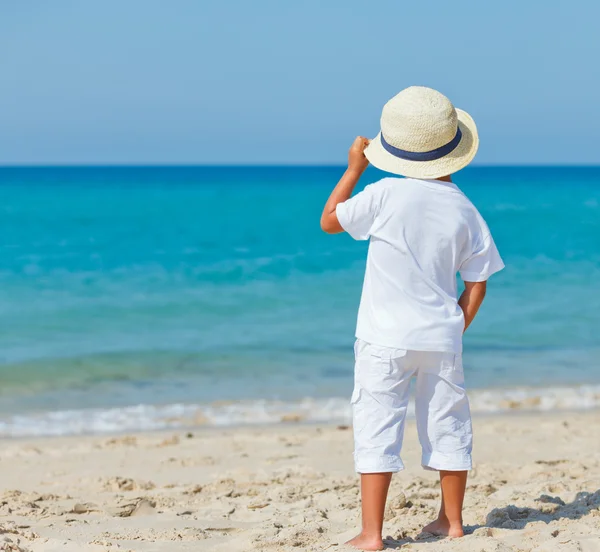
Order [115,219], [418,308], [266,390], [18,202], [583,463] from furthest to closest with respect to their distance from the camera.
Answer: [18,202], [115,219], [266,390], [583,463], [418,308]

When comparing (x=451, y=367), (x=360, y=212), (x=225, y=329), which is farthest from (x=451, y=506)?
(x=225, y=329)

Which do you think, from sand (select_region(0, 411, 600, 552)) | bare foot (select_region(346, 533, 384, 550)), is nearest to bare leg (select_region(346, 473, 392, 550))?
bare foot (select_region(346, 533, 384, 550))

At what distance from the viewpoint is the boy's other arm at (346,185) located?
121 inches

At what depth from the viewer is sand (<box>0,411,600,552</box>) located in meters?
3.44

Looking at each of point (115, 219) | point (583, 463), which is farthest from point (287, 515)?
point (115, 219)

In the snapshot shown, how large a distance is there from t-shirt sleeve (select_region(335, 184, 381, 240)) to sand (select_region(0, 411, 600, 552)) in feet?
3.85

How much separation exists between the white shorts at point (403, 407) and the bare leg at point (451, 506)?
8 cm

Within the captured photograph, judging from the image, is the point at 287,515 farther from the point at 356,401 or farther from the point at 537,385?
the point at 537,385

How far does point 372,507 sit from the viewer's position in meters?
3.12

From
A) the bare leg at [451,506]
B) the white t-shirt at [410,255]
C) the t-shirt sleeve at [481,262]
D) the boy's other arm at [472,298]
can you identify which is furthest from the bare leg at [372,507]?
the t-shirt sleeve at [481,262]

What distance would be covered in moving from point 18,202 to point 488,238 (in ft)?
123

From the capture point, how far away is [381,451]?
306 centimetres

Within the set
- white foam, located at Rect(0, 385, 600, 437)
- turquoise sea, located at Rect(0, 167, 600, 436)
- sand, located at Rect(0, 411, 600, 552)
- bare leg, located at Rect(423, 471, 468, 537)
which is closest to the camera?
bare leg, located at Rect(423, 471, 468, 537)

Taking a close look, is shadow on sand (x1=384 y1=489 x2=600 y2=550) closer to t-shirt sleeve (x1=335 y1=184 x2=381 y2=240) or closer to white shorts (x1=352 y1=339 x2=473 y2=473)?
white shorts (x1=352 y1=339 x2=473 y2=473)
